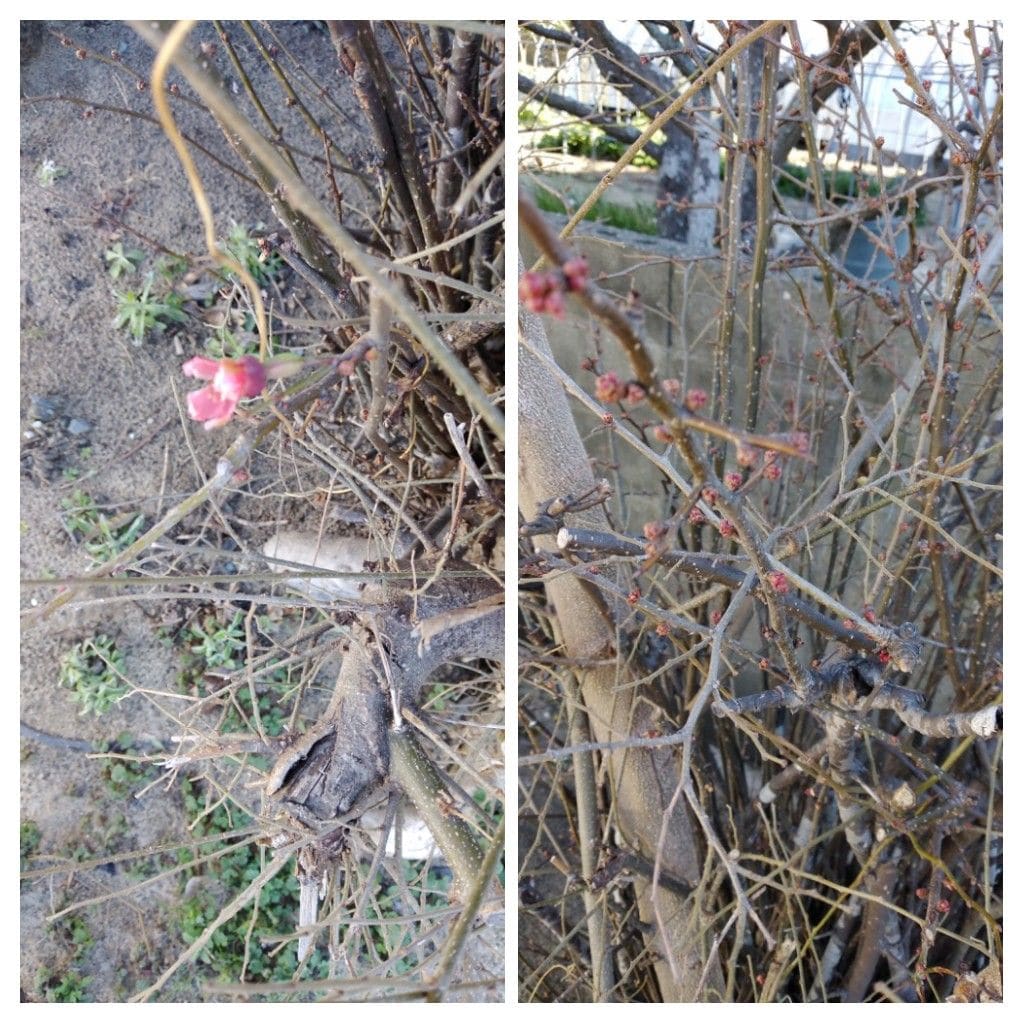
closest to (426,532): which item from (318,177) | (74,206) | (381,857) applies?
(381,857)

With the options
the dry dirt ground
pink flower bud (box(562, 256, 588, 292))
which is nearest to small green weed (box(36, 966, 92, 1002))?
the dry dirt ground

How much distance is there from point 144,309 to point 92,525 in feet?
1.17

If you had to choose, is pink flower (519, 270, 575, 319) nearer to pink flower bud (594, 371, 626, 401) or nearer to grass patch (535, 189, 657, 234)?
pink flower bud (594, 371, 626, 401)

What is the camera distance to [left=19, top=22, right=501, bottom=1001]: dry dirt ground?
123cm

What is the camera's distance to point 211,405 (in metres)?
0.58

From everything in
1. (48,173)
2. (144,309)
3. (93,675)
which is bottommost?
(93,675)

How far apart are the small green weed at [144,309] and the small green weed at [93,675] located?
1.65 ft

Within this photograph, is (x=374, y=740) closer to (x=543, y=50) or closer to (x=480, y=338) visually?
(x=480, y=338)

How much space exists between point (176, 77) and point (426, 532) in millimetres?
799

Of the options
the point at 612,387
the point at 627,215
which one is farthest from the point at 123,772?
the point at 627,215

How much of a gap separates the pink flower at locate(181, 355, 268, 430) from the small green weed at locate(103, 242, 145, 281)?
3.03 ft

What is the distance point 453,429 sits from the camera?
34.5 inches

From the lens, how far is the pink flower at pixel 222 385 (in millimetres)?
576

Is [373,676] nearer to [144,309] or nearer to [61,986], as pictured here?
[61,986]
